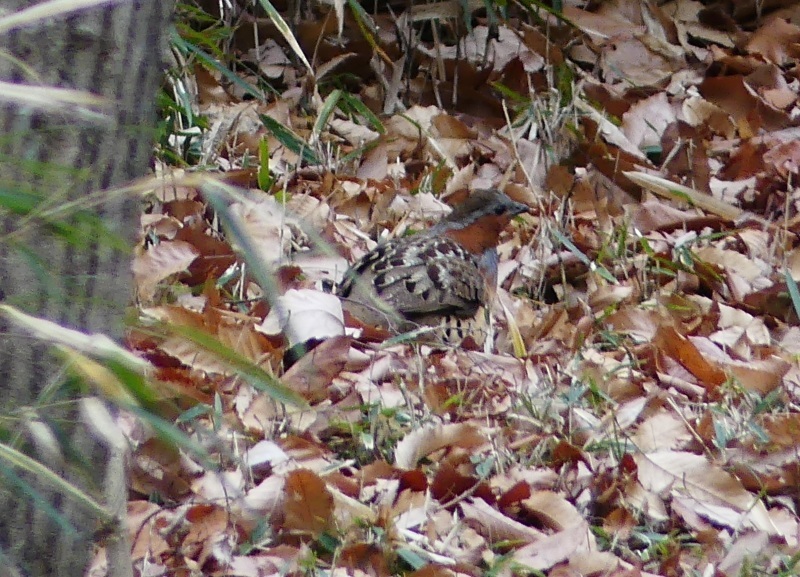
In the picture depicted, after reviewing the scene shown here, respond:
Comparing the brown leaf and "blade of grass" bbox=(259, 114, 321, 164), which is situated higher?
"blade of grass" bbox=(259, 114, 321, 164)

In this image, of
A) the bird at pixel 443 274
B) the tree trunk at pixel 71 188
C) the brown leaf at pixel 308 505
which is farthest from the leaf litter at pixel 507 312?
the tree trunk at pixel 71 188

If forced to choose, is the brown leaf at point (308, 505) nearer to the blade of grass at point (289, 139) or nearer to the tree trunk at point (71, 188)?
the tree trunk at point (71, 188)

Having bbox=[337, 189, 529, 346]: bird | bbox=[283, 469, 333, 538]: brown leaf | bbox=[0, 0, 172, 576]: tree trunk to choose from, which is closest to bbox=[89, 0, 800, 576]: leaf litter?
bbox=[283, 469, 333, 538]: brown leaf

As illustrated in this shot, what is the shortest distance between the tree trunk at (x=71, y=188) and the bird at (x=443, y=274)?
229 centimetres

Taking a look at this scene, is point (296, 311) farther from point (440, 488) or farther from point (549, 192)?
point (549, 192)

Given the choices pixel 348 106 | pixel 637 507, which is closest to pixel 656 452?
pixel 637 507

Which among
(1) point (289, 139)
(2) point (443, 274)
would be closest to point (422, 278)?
(2) point (443, 274)

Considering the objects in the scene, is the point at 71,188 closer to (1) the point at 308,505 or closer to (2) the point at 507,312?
(1) the point at 308,505

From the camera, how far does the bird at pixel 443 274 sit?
196 inches

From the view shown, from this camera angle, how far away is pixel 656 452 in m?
3.85

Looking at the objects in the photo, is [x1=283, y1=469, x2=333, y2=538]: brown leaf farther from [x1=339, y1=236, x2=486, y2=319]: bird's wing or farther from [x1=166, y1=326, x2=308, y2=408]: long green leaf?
[x1=339, y1=236, x2=486, y2=319]: bird's wing

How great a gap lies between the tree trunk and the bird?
2.29m

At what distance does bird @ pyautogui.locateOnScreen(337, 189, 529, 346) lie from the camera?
16.4 ft

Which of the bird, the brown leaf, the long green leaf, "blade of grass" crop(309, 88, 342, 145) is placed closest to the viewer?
the long green leaf
